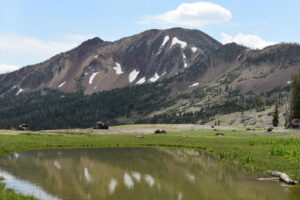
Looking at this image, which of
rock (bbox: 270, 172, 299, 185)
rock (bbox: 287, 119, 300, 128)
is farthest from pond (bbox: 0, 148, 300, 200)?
rock (bbox: 287, 119, 300, 128)

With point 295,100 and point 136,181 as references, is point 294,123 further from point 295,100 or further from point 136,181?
point 136,181

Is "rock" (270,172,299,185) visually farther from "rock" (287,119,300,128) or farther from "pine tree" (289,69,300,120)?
"pine tree" (289,69,300,120)

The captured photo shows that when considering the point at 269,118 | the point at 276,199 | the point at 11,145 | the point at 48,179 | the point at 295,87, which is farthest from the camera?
the point at 269,118

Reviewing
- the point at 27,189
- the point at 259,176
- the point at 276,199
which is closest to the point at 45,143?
the point at 27,189

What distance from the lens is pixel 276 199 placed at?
80.2 feet

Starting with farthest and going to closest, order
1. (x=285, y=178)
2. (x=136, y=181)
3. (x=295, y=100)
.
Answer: (x=295, y=100) → (x=136, y=181) → (x=285, y=178)

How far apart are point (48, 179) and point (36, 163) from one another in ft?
41.8

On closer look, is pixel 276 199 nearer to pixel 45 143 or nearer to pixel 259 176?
pixel 259 176

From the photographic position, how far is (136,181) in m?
30.8

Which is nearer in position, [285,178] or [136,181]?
[285,178]

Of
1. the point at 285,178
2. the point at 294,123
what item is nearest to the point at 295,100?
the point at 294,123

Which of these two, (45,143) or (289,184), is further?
(45,143)

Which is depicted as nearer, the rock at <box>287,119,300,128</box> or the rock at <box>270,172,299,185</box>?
the rock at <box>270,172,299,185</box>

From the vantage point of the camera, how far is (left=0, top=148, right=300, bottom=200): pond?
25453 mm
